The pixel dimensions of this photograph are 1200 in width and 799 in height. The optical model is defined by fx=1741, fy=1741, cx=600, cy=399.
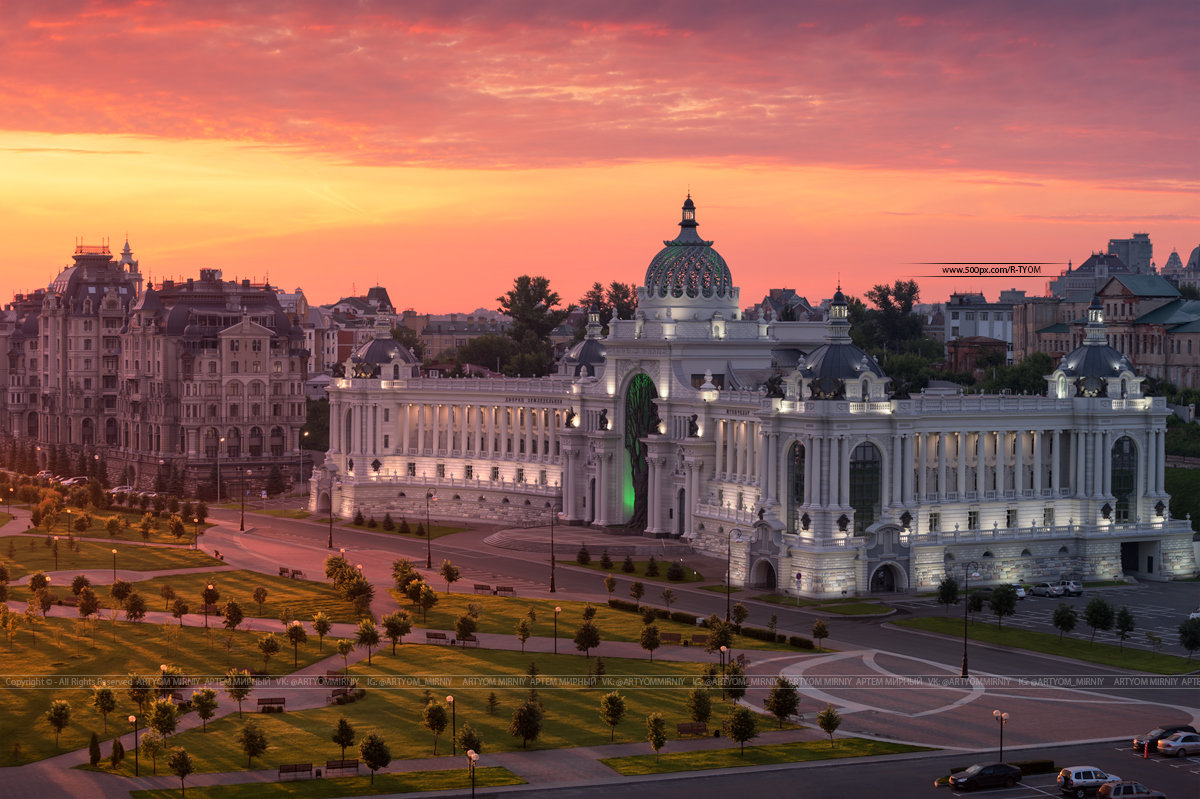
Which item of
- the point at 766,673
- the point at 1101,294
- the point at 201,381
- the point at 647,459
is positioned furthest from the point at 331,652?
the point at 1101,294

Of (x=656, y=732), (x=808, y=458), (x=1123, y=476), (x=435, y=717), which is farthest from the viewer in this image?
(x=1123, y=476)

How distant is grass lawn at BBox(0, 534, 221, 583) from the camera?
130250mm

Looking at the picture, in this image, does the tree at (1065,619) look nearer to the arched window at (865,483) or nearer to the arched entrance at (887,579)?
the arched entrance at (887,579)

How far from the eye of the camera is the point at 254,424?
19762cm

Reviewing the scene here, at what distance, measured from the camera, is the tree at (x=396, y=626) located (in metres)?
96.8

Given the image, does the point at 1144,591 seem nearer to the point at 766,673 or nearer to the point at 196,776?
the point at 766,673

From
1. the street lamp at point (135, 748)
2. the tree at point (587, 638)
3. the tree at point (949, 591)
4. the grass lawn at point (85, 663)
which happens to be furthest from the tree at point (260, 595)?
the tree at point (949, 591)

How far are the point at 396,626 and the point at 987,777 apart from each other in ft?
124

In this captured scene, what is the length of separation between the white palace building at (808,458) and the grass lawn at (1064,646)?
12138mm

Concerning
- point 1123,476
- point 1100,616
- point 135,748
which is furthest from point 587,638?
point 1123,476

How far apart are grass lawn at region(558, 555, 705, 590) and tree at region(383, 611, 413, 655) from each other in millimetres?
29120

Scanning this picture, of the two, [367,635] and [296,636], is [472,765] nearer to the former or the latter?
[367,635]

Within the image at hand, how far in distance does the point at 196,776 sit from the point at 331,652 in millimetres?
25176

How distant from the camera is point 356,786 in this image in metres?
71.9
